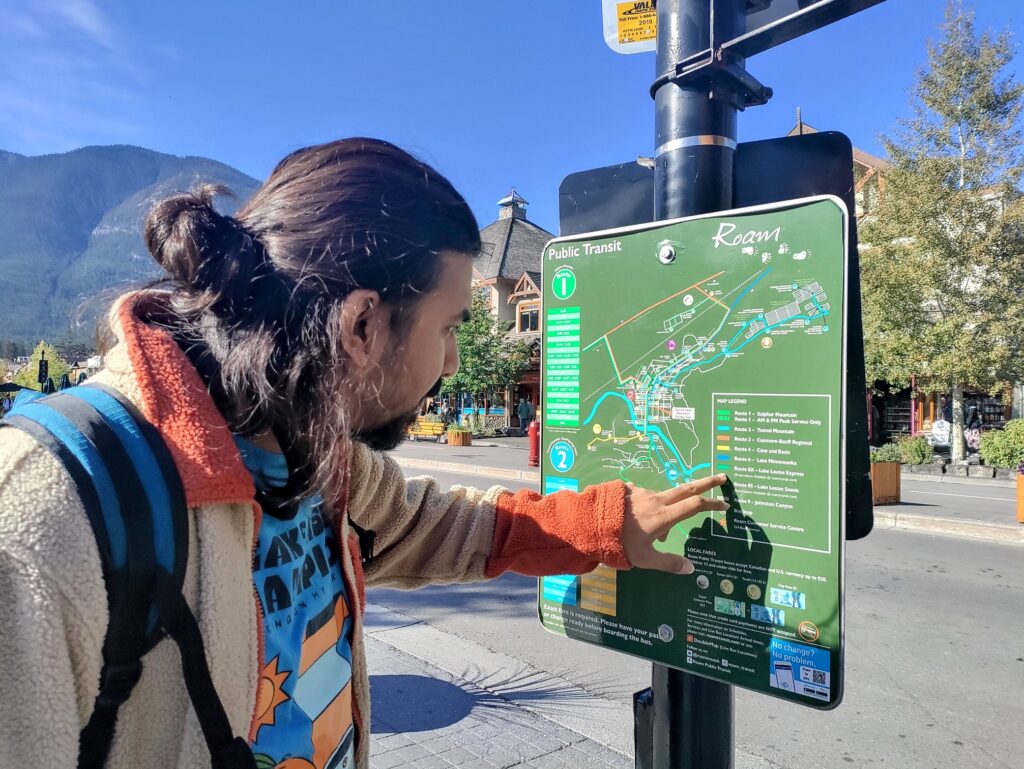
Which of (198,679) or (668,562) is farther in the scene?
(668,562)

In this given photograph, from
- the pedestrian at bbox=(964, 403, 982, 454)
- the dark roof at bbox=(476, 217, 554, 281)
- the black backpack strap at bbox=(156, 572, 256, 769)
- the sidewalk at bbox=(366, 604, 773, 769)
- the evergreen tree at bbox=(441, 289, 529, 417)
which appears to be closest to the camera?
the black backpack strap at bbox=(156, 572, 256, 769)

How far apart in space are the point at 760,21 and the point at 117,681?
1.73 metres

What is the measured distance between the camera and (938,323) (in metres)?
15.5

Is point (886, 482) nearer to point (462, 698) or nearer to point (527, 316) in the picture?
point (462, 698)

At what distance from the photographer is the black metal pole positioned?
1.56 metres

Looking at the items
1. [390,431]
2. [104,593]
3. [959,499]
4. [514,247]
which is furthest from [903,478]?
[514,247]

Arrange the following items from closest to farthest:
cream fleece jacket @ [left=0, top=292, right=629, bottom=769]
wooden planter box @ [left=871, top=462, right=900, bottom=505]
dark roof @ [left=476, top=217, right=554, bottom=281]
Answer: cream fleece jacket @ [left=0, top=292, right=629, bottom=769] < wooden planter box @ [left=871, top=462, right=900, bottom=505] < dark roof @ [left=476, top=217, right=554, bottom=281]

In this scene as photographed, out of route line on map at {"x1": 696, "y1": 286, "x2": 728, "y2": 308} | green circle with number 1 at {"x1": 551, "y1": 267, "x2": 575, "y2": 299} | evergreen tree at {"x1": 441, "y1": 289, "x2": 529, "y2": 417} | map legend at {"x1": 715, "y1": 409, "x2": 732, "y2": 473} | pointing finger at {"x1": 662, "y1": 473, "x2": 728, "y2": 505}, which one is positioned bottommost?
pointing finger at {"x1": 662, "y1": 473, "x2": 728, "y2": 505}

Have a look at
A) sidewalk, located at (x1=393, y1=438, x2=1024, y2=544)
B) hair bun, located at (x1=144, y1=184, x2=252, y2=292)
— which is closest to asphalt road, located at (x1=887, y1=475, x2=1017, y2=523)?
sidewalk, located at (x1=393, y1=438, x2=1024, y2=544)

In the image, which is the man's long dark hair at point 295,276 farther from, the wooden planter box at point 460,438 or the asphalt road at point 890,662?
the wooden planter box at point 460,438

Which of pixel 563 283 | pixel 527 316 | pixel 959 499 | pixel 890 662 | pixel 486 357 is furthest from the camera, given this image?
pixel 527 316

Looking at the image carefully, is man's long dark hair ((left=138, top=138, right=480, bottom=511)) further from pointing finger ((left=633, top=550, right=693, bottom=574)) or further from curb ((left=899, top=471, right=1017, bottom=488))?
curb ((left=899, top=471, right=1017, bottom=488))

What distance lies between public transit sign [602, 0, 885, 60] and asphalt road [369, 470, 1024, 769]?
2950mm

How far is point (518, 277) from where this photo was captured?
114ft
